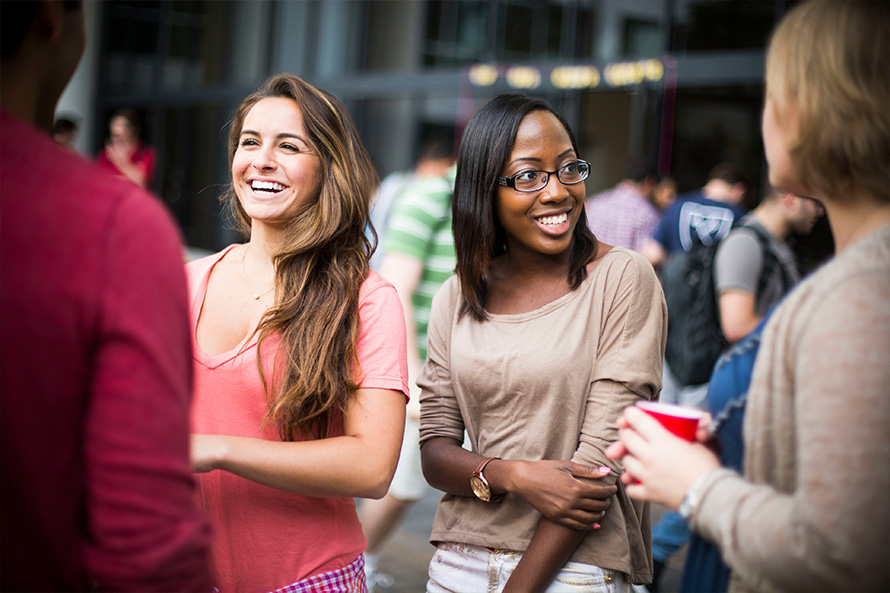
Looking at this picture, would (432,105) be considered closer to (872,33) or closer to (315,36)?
(315,36)

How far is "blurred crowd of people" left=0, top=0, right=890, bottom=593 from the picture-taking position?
1.09 meters

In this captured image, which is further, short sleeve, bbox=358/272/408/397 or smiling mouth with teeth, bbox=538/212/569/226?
smiling mouth with teeth, bbox=538/212/569/226

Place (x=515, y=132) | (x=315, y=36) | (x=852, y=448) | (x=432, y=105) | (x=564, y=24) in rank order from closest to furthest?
1. (x=852, y=448)
2. (x=515, y=132)
3. (x=564, y=24)
4. (x=432, y=105)
5. (x=315, y=36)

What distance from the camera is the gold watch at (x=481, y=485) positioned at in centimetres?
211

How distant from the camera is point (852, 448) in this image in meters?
1.17

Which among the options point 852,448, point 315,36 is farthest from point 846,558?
point 315,36

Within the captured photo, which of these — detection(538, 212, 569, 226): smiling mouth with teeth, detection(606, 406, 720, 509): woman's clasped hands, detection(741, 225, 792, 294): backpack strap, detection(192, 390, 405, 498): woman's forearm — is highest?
detection(538, 212, 569, 226): smiling mouth with teeth

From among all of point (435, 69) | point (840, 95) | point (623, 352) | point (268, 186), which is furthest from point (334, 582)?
point (435, 69)

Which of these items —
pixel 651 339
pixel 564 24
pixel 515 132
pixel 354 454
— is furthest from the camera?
Answer: pixel 564 24

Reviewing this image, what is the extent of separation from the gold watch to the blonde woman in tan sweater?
679 millimetres

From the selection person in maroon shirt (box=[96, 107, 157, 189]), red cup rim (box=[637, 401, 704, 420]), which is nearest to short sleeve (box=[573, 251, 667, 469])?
red cup rim (box=[637, 401, 704, 420])

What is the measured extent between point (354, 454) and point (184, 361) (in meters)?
0.78

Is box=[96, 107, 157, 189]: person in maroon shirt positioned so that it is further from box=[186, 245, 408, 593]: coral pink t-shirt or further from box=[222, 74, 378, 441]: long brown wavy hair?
box=[186, 245, 408, 593]: coral pink t-shirt

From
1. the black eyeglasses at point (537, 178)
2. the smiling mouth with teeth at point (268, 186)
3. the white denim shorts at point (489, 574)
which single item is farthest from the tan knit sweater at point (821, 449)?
the smiling mouth with teeth at point (268, 186)
